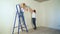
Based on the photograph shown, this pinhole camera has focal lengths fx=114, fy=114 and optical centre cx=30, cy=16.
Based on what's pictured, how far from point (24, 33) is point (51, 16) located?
69.8 inches

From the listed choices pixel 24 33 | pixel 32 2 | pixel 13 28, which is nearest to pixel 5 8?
pixel 13 28

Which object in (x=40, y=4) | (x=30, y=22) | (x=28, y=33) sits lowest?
(x=28, y=33)

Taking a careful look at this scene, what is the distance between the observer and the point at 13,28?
4016 mm

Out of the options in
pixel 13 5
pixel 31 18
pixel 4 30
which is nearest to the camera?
pixel 4 30

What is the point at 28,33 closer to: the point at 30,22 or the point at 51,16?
the point at 30,22

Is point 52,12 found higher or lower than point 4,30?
higher

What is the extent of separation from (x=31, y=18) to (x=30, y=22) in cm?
18

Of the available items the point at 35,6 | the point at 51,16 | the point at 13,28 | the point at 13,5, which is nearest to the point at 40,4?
the point at 35,6

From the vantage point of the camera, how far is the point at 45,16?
540 cm

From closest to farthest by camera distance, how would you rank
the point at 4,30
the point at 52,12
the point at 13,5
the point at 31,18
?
the point at 4,30
the point at 13,5
the point at 31,18
the point at 52,12

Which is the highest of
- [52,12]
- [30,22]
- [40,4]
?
[40,4]

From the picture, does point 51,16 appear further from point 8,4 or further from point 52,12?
point 8,4

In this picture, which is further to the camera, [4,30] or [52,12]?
[52,12]

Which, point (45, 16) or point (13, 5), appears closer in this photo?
point (13, 5)
